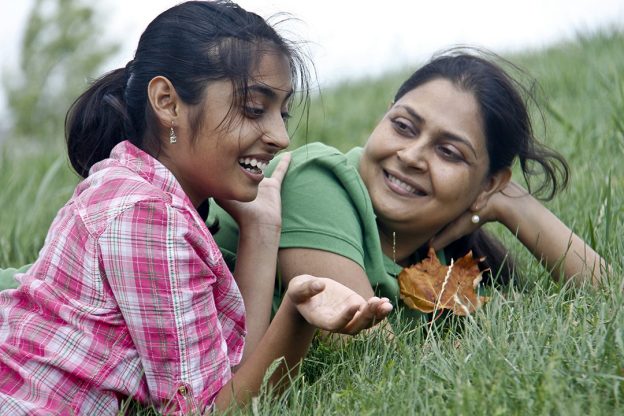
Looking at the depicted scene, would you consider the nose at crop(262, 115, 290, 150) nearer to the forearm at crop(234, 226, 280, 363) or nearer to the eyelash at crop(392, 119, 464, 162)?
the forearm at crop(234, 226, 280, 363)

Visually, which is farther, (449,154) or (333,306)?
(449,154)

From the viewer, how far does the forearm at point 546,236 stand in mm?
3098

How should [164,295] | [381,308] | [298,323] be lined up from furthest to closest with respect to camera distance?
1. [298,323]
2. [164,295]
3. [381,308]

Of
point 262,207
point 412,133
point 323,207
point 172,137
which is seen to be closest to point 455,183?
point 412,133

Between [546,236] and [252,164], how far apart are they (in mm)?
1203

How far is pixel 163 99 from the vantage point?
2.49m

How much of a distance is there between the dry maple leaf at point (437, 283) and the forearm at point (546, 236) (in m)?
0.22

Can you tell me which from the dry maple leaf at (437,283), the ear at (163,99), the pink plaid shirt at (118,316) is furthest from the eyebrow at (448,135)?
the pink plaid shirt at (118,316)

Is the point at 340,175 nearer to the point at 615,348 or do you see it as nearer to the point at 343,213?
the point at 343,213

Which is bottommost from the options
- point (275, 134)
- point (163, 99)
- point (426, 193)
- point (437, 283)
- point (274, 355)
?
point (437, 283)

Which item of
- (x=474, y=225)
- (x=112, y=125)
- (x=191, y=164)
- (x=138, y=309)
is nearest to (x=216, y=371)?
(x=138, y=309)

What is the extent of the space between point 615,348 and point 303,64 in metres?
1.16

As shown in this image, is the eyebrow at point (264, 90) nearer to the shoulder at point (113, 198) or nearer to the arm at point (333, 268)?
the shoulder at point (113, 198)

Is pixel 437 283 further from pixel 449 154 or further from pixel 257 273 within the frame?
pixel 257 273
